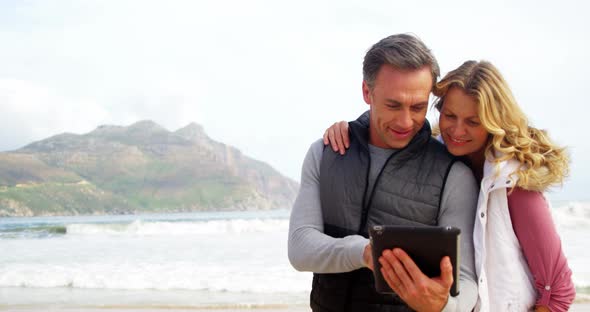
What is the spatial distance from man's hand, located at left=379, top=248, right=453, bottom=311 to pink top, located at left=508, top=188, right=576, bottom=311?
0.66 meters

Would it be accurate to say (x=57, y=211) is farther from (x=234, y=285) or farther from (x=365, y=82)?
(x=365, y=82)

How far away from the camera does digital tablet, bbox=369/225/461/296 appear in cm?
186

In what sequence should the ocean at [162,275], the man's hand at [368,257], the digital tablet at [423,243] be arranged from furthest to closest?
the ocean at [162,275] < the man's hand at [368,257] < the digital tablet at [423,243]

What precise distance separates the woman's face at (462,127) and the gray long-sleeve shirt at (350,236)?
9cm

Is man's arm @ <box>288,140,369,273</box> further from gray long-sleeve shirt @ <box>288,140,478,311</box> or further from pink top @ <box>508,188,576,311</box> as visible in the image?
pink top @ <box>508,188,576,311</box>

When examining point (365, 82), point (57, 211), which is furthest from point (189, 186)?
point (365, 82)

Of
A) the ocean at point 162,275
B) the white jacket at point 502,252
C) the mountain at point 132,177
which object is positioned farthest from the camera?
the mountain at point 132,177

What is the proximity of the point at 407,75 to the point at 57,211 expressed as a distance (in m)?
62.5

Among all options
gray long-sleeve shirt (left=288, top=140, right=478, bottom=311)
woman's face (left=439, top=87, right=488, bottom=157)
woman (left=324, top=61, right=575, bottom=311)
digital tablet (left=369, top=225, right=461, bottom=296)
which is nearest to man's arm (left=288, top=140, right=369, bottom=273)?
gray long-sleeve shirt (left=288, top=140, right=478, bottom=311)

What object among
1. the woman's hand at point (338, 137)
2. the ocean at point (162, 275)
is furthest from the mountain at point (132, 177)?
the woman's hand at point (338, 137)

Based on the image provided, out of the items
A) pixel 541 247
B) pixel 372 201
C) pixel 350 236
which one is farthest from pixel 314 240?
pixel 541 247

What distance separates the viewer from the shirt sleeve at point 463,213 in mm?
2336

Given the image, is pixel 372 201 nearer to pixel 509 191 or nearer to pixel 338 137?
pixel 338 137

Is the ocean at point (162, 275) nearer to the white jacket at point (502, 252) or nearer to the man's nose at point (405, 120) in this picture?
the white jacket at point (502, 252)
